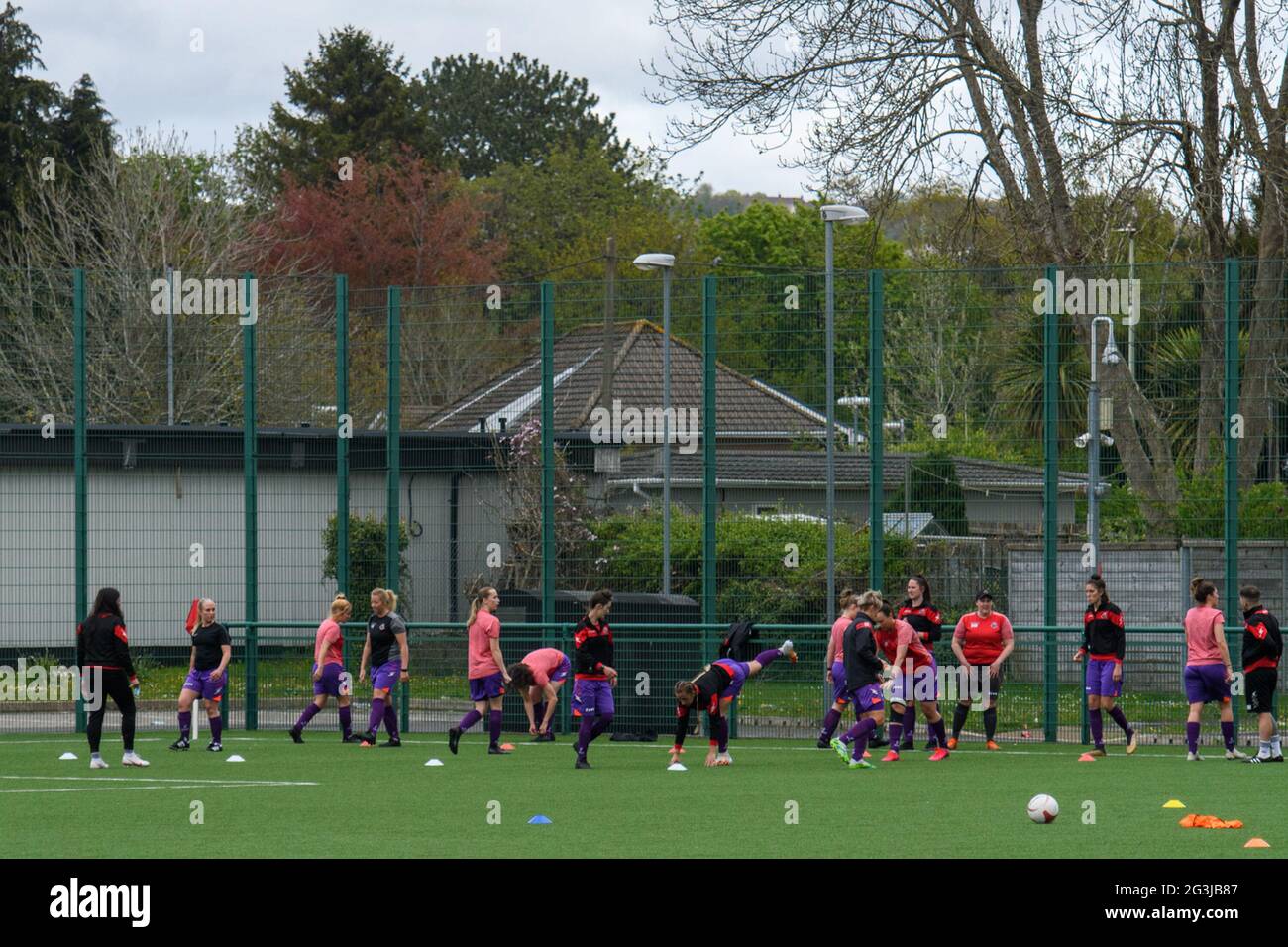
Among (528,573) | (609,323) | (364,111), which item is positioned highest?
(364,111)

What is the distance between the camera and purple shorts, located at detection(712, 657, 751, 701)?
16703mm

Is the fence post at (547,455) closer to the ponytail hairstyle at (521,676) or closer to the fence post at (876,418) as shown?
the ponytail hairstyle at (521,676)

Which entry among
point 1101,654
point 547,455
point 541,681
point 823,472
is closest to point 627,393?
point 823,472

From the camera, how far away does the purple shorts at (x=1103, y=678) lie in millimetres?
18312

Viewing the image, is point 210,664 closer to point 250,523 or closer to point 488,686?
point 488,686

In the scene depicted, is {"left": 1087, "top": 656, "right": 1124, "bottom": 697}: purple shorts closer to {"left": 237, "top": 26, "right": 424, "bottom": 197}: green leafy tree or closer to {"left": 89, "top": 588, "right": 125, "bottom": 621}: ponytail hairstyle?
{"left": 89, "top": 588, "right": 125, "bottom": 621}: ponytail hairstyle

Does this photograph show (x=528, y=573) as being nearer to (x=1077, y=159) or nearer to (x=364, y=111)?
(x=1077, y=159)

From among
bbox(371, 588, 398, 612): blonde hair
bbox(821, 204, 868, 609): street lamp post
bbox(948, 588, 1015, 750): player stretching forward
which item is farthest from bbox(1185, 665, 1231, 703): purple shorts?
bbox(371, 588, 398, 612): blonde hair

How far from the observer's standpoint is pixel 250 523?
2262cm

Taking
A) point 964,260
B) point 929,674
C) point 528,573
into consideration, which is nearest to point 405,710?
point 528,573

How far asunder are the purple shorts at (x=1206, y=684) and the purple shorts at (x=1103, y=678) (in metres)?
1.06

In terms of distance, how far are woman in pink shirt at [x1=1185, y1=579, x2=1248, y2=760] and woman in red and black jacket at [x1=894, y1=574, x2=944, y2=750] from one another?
270cm
